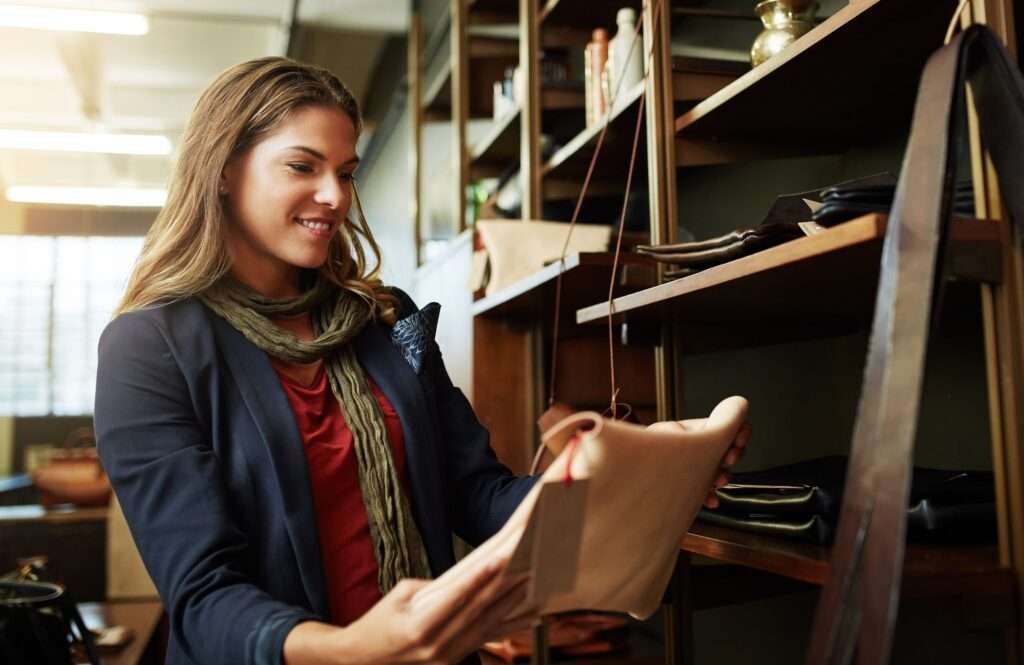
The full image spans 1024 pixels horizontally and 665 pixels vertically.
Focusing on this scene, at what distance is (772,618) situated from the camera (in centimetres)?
194

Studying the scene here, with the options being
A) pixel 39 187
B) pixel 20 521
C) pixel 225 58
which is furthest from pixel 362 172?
pixel 20 521

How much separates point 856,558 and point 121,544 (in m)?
2.84

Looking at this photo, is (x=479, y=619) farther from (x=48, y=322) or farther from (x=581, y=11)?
(x=48, y=322)

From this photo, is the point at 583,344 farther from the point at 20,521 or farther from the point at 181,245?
the point at 20,521

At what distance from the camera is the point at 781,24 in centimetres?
139

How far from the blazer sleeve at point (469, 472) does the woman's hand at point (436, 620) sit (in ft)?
1.58

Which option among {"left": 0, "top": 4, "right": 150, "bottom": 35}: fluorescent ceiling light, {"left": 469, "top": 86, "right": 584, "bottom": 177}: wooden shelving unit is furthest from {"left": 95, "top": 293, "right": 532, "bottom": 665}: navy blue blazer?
{"left": 0, "top": 4, "right": 150, "bottom": 35}: fluorescent ceiling light

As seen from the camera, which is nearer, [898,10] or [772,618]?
[898,10]

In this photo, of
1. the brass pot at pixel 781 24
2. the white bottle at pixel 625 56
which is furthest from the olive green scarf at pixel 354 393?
the white bottle at pixel 625 56

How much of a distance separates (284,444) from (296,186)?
1.19ft

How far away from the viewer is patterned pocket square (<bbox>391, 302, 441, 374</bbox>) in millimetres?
1378

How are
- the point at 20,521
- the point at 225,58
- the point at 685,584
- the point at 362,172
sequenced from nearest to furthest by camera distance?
the point at 685,584
the point at 20,521
the point at 225,58
the point at 362,172

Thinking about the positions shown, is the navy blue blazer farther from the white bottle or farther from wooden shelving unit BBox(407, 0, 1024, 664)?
the white bottle

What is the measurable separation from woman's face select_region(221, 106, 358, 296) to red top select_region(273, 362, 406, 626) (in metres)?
0.19
